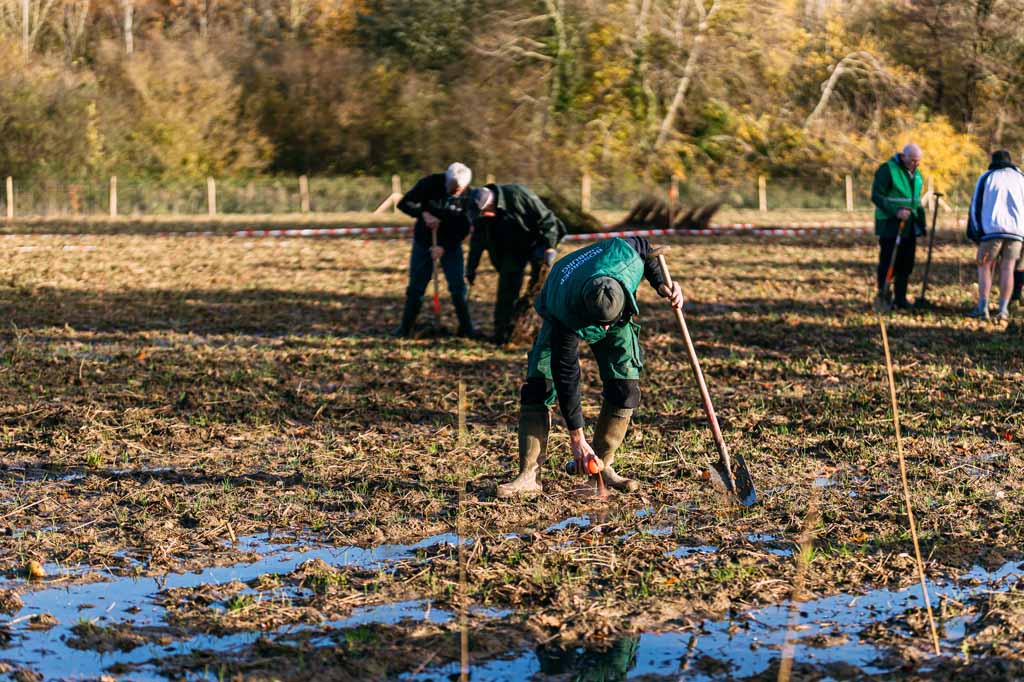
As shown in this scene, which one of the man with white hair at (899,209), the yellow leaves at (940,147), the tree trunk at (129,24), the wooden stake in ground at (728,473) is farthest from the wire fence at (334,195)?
the wooden stake in ground at (728,473)

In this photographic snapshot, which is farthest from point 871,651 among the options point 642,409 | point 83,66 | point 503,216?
point 83,66

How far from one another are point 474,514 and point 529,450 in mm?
529

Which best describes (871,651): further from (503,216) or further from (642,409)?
(503,216)

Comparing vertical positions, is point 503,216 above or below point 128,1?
below

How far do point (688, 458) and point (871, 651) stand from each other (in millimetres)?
3136

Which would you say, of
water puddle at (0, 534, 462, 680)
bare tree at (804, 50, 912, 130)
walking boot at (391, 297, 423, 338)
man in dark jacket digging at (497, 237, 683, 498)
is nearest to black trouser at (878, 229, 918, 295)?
walking boot at (391, 297, 423, 338)

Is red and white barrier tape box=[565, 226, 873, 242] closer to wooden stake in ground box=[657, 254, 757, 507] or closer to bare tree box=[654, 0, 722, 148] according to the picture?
bare tree box=[654, 0, 722, 148]

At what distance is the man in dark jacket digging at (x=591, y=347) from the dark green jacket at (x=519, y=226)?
166 inches

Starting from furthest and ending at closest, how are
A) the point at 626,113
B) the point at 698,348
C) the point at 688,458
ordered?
the point at 626,113
the point at 698,348
the point at 688,458

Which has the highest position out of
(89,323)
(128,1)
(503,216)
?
(128,1)

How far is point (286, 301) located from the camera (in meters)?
15.8

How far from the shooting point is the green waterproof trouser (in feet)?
22.8

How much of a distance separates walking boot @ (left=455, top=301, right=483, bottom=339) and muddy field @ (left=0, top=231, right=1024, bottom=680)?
212 millimetres

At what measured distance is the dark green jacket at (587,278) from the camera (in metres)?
6.50
